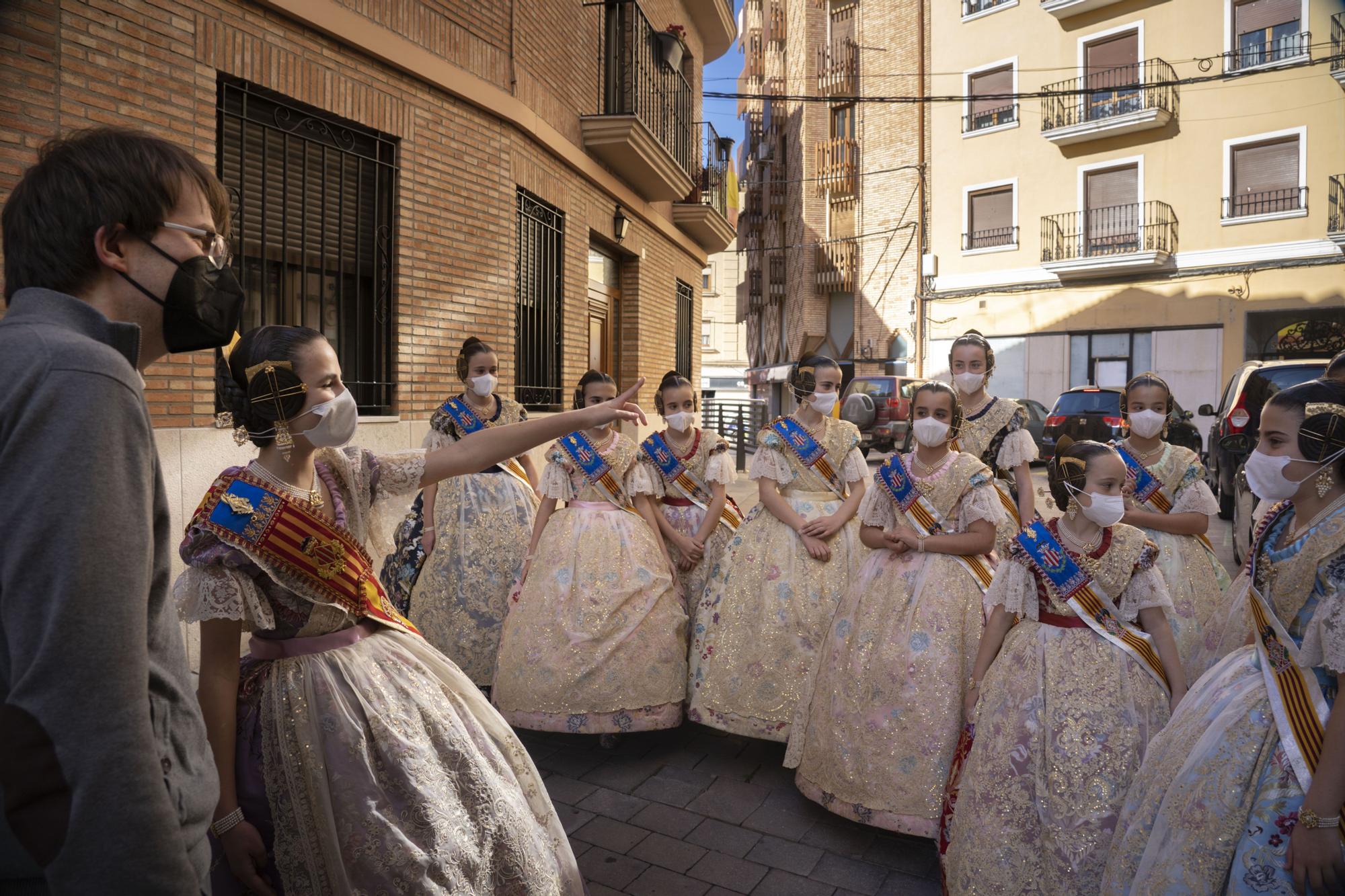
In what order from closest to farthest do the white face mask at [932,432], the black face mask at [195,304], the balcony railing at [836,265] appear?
the black face mask at [195,304]
the white face mask at [932,432]
the balcony railing at [836,265]

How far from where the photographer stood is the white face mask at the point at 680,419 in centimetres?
516

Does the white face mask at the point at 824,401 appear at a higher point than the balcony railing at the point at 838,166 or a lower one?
lower

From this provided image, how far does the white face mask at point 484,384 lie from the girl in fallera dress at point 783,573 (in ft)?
6.13

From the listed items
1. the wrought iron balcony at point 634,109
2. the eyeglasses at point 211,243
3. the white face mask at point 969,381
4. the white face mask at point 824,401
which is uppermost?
the wrought iron balcony at point 634,109

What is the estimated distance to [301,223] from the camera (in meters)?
6.54

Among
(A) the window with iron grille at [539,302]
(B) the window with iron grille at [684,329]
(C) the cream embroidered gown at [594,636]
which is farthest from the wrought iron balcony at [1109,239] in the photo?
(C) the cream embroidered gown at [594,636]

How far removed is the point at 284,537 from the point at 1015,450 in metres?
3.83

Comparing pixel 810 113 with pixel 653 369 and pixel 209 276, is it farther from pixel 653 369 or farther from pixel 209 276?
pixel 209 276

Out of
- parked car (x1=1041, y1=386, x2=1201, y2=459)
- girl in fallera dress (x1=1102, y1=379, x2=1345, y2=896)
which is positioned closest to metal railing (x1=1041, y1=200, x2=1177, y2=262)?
parked car (x1=1041, y1=386, x2=1201, y2=459)

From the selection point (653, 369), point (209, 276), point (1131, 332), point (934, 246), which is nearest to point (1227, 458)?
point (653, 369)

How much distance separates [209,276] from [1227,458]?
1098 centimetres

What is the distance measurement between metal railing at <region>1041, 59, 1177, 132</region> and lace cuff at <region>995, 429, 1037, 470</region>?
20366mm

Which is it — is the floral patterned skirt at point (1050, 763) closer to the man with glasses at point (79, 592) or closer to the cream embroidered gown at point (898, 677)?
the cream embroidered gown at point (898, 677)

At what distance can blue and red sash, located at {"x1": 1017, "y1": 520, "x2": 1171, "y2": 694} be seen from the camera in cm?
288
